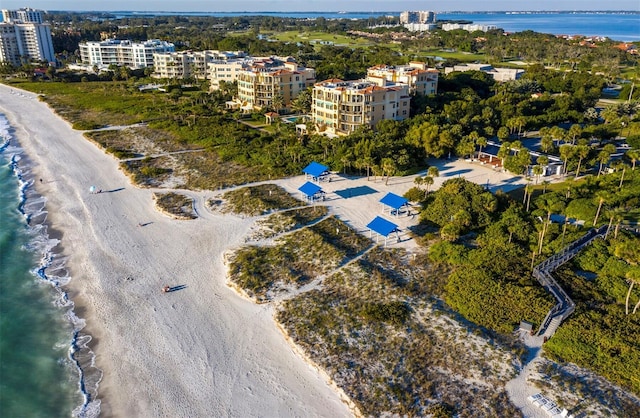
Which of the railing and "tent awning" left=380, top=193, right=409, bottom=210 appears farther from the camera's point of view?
"tent awning" left=380, top=193, right=409, bottom=210

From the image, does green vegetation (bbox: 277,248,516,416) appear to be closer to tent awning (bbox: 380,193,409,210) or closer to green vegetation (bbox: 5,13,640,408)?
green vegetation (bbox: 5,13,640,408)

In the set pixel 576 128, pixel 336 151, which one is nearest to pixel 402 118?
pixel 336 151

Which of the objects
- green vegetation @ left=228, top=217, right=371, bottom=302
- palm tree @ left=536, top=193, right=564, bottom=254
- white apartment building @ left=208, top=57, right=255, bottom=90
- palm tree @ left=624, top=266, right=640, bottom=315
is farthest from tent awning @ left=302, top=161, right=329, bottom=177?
white apartment building @ left=208, top=57, right=255, bottom=90

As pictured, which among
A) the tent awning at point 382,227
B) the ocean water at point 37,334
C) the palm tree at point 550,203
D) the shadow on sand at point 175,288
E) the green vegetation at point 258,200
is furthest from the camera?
the green vegetation at point 258,200

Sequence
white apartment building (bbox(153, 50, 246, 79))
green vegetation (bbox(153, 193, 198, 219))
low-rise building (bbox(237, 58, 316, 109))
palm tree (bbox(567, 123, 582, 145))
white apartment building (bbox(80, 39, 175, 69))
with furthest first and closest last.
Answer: white apartment building (bbox(80, 39, 175, 69)), white apartment building (bbox(153, 50, 246, 79)), low-rise building (bbox(237, 58, 316, 109)), palm tree (bbox(567, 123, 582, 145)), green vegetation (bbox(153, 193, 198, 219))

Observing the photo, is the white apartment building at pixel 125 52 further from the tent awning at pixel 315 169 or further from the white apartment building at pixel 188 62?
the tent awning at pixel 315 169

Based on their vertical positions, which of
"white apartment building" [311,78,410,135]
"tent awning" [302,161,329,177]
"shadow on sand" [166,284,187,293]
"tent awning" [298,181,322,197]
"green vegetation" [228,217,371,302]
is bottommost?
"shadow on sand" [166,284,187,293]

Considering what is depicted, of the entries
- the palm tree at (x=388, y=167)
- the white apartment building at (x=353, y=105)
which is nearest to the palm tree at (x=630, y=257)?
the palm tree at (x=388, y=167)
